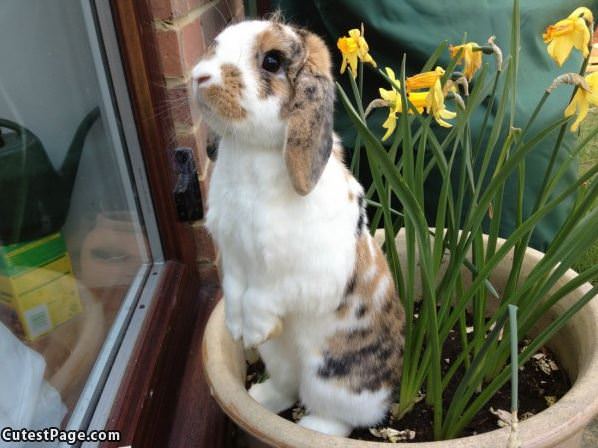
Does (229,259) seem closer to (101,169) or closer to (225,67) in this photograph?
(225,67)

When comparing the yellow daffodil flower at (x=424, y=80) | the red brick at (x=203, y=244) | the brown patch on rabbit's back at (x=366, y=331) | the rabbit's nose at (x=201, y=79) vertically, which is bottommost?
the red brick at (x=203, y=244)

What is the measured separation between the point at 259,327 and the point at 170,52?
2.09ft

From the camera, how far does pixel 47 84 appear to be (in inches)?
40.9

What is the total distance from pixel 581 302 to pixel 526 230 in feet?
0.40

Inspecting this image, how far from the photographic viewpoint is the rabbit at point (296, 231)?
0.75 meters

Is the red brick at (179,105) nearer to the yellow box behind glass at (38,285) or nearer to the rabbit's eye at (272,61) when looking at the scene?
the yellow box behind glass at (38,285)

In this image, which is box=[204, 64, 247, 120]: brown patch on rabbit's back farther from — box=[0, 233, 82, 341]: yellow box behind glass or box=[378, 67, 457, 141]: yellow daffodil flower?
box=[0, 233, 82, 341]: yellow box behind glass

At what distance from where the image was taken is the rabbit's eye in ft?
2.49

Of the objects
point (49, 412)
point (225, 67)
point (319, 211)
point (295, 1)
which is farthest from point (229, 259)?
point (295, 1)

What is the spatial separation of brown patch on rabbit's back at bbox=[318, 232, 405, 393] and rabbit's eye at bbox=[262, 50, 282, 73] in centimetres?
28

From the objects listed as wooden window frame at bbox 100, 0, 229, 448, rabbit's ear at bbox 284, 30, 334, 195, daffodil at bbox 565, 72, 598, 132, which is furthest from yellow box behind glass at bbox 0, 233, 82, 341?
daffodil at bbox 565, 72, 598, 132

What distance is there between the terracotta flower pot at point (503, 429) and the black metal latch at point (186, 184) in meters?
0.33

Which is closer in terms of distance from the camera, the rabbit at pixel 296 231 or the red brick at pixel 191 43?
the rabbit at pixel 296 231

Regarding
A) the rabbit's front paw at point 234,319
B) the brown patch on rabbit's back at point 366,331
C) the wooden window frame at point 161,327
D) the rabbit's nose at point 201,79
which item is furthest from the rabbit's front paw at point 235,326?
the rabbit's nose at point 201,79
